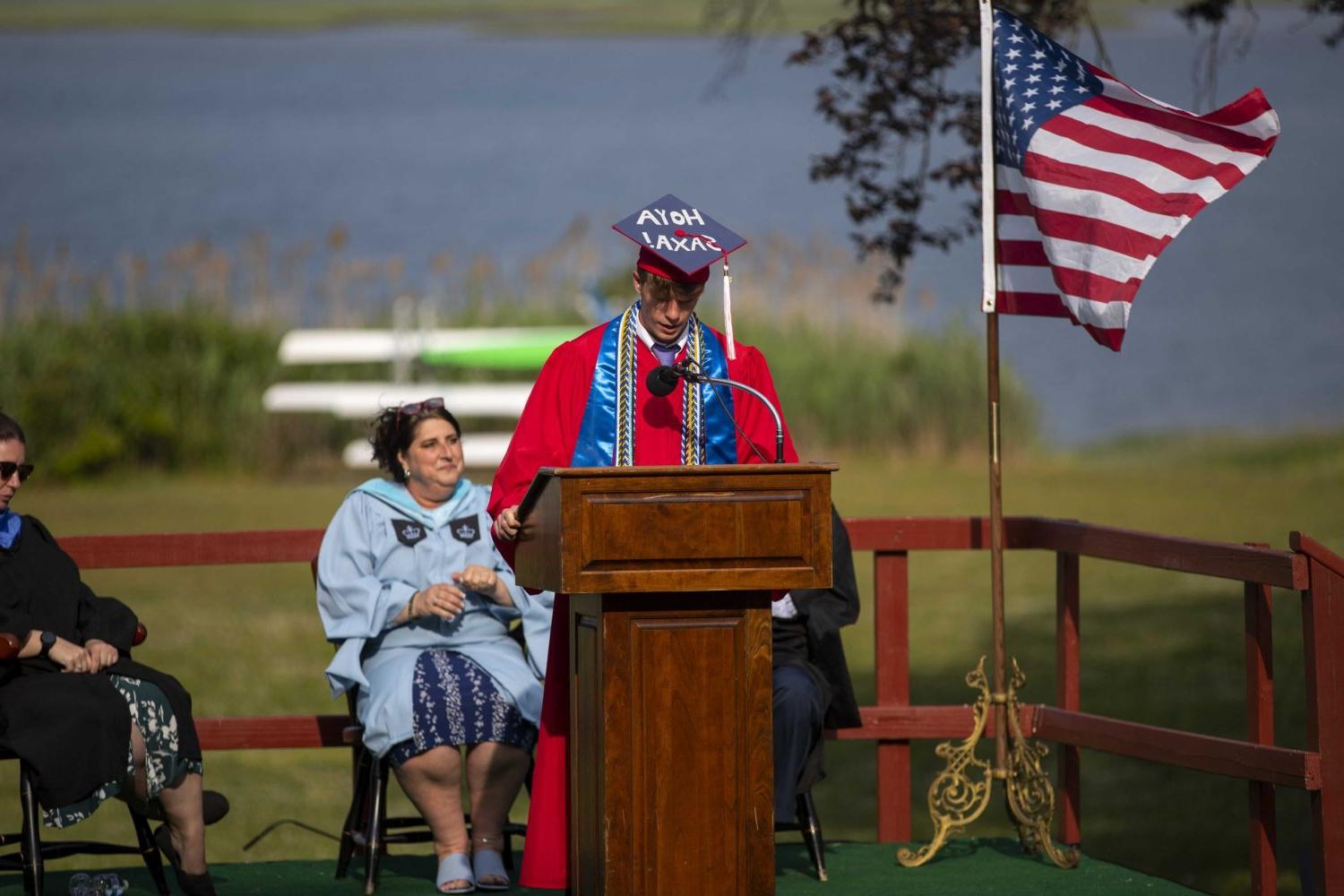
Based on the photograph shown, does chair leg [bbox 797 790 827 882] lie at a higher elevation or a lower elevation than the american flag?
lower

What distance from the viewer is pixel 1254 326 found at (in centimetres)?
2531

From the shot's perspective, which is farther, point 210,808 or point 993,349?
point 993,349

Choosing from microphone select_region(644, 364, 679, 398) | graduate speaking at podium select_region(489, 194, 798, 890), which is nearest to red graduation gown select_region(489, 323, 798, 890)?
graduate speaking at podium select_region(489, 194, 798, 890)

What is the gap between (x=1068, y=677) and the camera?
6500 mm

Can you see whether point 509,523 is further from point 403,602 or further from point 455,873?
point 455,873

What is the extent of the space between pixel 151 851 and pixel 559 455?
5.44ft

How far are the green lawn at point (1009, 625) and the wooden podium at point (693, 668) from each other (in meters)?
4.19

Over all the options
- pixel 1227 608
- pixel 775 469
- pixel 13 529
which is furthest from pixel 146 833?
pixel 1227 608

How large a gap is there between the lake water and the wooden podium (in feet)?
58.5

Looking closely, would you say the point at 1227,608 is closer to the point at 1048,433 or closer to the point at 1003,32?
the point at 1048,433

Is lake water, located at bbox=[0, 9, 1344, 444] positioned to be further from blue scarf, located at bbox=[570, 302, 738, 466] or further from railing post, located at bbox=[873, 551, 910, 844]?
blue scarf, located at bbox=[570, 302, 738, 466]

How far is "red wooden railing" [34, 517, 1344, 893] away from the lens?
5246 millimetres

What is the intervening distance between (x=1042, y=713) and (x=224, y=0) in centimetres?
2763

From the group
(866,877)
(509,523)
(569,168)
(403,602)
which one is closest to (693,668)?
(509,523)
